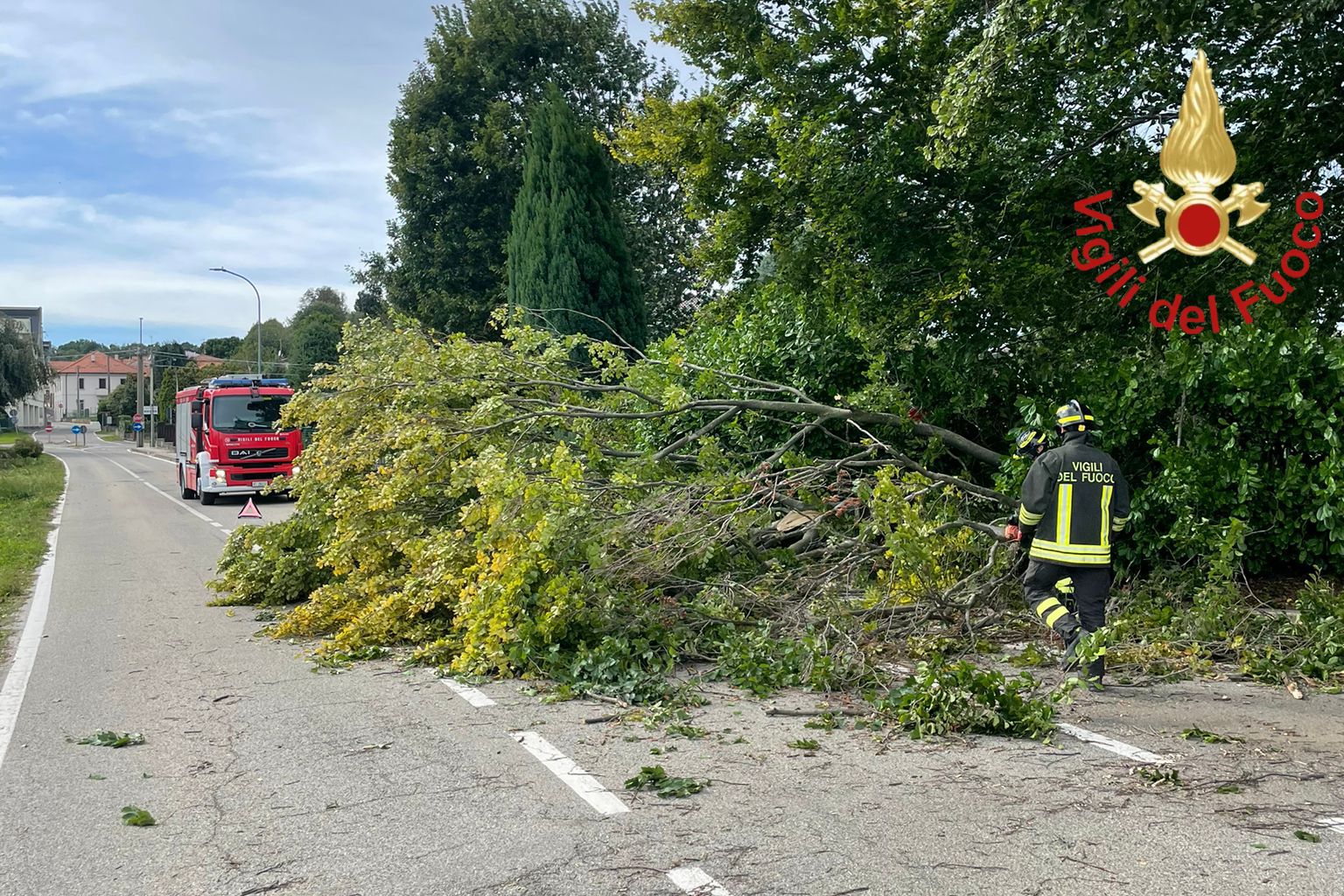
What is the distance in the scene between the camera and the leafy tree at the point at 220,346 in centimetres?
14462

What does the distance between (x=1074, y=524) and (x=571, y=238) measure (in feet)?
59.4

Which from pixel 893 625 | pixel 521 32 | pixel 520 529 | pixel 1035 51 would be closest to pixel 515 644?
pixel 520 529

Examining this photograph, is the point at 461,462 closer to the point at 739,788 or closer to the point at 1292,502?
the point at 739,788

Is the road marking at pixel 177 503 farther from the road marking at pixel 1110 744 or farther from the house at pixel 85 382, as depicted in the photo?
the house at pixel 85 382

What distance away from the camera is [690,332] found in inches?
598

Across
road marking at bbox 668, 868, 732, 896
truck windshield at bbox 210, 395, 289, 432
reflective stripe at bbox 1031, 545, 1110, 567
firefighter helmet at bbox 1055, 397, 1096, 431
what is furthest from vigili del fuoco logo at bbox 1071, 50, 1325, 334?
truck windshield at bbox 210, 395, 289, 432

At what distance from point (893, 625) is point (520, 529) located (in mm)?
2683

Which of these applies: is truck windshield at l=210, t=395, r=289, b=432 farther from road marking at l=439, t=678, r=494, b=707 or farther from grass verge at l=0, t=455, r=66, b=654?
road marking at l=439, t=678, r=494, b=707

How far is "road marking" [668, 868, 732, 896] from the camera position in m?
3.72

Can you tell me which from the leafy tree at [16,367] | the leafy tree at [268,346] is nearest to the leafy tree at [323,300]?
the leafy tree at [268,346]

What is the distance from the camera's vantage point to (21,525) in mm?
19547

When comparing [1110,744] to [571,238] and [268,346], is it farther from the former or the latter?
[268,346]

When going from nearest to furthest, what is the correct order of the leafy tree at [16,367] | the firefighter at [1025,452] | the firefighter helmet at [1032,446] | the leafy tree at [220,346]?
the firefighter at [1025,452] → the firefighter helmet at [1032,446] → the leafy tree at [16,367] → the leafy tree at [220,346]

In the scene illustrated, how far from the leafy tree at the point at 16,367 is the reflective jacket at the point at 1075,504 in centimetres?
4522
